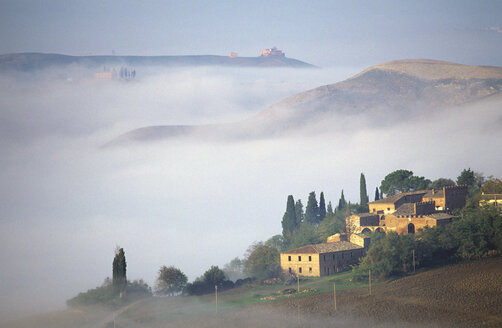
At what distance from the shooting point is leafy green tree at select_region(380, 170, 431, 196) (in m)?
116

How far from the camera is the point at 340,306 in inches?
2749

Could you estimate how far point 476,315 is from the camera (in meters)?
62.7

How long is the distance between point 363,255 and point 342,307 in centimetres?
2124

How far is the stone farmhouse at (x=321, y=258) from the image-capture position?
8506 centimetres

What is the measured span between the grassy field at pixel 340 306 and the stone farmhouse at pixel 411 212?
1302 cm

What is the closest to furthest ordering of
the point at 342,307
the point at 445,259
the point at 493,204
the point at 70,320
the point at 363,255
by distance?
the point at 342,307 → the point at 70,320 → the point at 445,259 → the point at 363,255 → the point at 493,204

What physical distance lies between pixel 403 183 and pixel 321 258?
37.1 metres

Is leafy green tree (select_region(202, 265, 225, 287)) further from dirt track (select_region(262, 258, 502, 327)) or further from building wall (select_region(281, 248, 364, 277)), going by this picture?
dirt track (select_region(262, 258, 502, 327))

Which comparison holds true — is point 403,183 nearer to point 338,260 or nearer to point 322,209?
point 322,209

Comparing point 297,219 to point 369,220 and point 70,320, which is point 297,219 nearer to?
point 369,220

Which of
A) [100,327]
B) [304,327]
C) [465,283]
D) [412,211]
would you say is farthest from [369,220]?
[100,327]

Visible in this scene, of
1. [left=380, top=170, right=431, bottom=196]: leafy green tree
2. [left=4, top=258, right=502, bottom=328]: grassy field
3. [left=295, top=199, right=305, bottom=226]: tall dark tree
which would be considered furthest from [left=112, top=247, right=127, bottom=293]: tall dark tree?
[left=380, top=170, right=431, bottom=196]: leafy green tree

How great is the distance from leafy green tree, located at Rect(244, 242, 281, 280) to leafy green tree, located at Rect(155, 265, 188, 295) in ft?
30.6

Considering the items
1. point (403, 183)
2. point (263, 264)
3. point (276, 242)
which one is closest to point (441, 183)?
point (403, 183)
